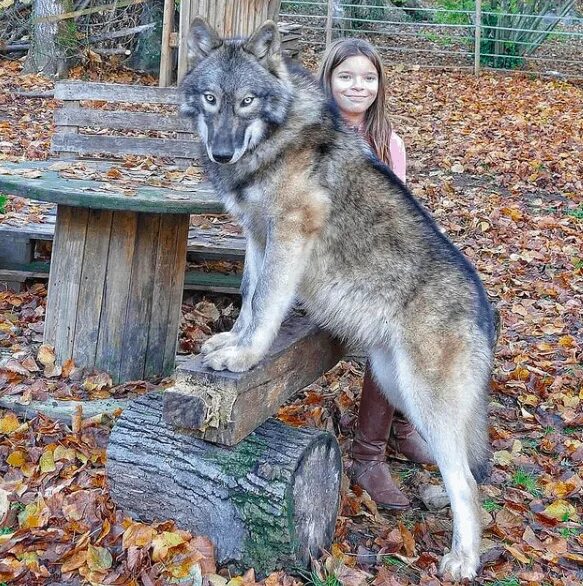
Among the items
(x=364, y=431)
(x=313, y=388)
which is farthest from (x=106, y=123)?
(x=364, y=431)

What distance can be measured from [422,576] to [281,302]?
1316 mm

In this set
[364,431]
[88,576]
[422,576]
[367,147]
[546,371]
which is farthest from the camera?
[546,371]

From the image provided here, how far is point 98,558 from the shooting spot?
3201mm

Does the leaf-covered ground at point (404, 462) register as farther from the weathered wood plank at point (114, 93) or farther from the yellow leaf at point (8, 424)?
the weathered wood plank at point (114, 93)

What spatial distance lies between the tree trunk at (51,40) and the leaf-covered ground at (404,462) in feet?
12.5

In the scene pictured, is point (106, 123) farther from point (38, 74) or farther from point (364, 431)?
point (38, 74)

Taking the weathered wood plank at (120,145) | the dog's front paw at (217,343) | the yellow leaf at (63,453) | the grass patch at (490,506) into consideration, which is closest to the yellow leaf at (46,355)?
the yellow leaf at (63,453)

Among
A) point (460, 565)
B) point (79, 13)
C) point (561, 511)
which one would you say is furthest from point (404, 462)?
point (79, 13)

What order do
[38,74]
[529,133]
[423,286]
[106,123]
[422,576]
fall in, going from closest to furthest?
[422,576]
[423,286]
[106,123]
[529,133]
[38,74]

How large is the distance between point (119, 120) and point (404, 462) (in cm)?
378

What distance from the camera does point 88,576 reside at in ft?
10.2

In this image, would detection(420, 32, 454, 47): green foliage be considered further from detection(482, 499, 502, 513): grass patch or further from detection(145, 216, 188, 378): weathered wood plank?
detection(482, 499, 502, 513): grass patch

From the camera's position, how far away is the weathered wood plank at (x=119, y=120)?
6484 mm

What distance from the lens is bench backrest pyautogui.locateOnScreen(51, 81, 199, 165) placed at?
6.25m
